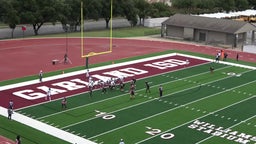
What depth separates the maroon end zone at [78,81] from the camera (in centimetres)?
3394

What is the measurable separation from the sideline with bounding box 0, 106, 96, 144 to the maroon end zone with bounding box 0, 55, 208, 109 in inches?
82.2

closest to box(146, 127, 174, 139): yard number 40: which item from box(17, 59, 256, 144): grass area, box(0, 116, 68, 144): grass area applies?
box(17, 59, 256, 144): grass area

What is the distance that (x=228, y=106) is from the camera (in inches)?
1314

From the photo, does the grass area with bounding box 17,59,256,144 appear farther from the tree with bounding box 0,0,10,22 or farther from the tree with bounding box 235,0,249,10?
the tree with bounding box 235,0,249,10

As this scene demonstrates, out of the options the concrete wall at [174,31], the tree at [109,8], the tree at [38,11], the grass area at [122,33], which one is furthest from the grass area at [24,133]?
the tree at [109,8]

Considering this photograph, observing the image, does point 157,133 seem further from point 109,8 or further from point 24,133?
point 109,8

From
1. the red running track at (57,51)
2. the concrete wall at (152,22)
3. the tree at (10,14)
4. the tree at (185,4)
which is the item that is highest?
the tree at (185,4)

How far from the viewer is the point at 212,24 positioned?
59.3m

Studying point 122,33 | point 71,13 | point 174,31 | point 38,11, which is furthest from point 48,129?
point 122,33

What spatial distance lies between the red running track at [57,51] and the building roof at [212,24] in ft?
11.6

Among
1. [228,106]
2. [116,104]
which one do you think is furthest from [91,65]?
[228,106]

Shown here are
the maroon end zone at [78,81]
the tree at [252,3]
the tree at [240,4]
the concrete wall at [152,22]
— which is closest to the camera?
the maroon end zone at [78,81]

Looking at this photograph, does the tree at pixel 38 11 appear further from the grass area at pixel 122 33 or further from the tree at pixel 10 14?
the grass area at pixel 122 33

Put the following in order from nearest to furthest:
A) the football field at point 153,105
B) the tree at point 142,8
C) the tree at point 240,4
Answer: the football field at point 153,105
the tree at point 142,8
the tree at point 240,4
